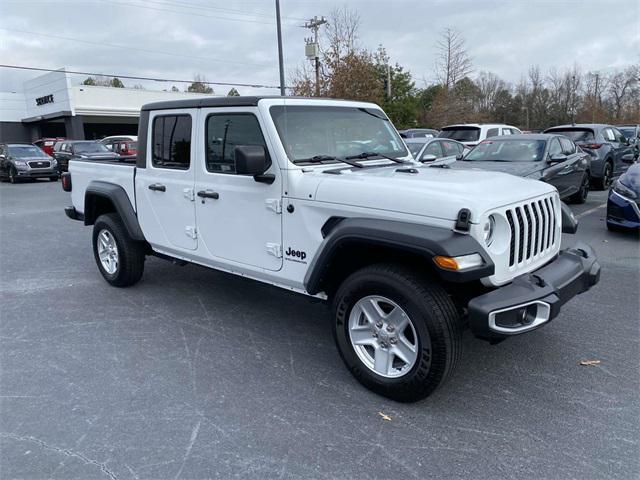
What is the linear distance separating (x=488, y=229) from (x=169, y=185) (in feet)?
9.78

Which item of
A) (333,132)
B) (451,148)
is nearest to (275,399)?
(333,132)

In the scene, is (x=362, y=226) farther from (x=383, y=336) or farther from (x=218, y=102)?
(x=218, y=102)

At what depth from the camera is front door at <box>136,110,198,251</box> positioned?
15.0 feet

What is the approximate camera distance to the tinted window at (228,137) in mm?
4004

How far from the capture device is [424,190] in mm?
3158

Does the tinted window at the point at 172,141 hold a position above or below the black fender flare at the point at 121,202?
above

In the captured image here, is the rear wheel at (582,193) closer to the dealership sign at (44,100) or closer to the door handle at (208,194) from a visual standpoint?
the door handle at (208,194)

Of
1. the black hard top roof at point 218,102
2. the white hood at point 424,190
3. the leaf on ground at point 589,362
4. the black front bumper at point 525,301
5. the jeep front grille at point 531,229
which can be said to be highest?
the black hard top roof at point 218,102

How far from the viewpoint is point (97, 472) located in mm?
2689

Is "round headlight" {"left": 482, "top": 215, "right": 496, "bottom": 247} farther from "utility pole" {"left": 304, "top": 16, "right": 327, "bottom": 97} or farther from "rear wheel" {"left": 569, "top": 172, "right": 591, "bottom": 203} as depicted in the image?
"utility pole" {"left": 304, "top": 16, "right": 327, "bottom": 97}

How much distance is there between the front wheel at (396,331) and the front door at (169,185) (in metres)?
1.87

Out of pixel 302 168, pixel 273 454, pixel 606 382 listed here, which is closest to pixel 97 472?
pixel 273 454

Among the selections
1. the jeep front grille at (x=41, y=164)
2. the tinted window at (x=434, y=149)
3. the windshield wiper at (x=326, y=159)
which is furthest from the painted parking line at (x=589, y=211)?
the jeep front grille at (x=41, y=164)

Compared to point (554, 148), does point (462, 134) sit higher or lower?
higher
